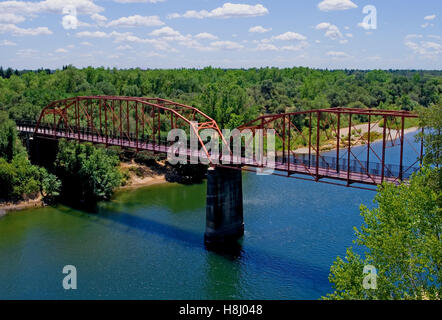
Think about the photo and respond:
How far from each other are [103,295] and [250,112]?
162 ft

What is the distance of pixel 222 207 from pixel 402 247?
848 inches

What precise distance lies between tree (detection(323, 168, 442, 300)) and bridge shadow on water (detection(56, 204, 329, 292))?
11240 millimetres

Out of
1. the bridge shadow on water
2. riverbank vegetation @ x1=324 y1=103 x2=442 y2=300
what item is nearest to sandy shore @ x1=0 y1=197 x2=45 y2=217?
the bridge shadow on water

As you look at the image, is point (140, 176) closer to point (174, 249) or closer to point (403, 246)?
point (174, 249)

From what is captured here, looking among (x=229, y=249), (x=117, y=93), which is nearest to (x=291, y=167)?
(x=229, y=249)

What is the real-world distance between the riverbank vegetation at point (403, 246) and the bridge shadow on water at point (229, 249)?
11173 millimetres

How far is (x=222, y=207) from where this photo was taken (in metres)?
40.9

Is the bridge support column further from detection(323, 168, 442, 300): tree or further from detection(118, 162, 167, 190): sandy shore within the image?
detection(118, 162, 167, 190): sandy shore

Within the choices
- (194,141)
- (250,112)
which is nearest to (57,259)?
(194,141)

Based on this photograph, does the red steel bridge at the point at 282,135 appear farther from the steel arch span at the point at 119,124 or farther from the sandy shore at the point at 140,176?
the sandy shore at the point at 140,176

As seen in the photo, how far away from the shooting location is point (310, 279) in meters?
33.1

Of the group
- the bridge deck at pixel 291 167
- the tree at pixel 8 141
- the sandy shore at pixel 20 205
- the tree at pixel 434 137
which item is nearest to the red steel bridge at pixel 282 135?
the bridge deck at pixel 291 167

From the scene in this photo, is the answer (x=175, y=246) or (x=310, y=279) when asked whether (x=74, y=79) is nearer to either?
(x=175, y=246)
